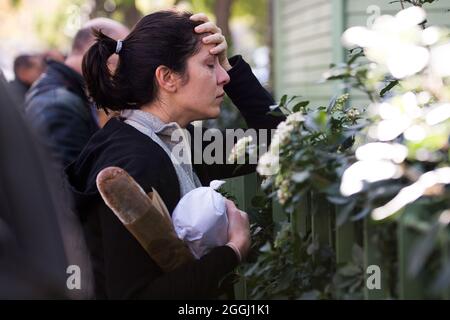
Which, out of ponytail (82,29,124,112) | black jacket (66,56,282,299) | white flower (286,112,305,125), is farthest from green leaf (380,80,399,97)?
ponytail (82,29,124,112)

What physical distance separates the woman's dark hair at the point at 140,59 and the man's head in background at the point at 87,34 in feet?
6.71

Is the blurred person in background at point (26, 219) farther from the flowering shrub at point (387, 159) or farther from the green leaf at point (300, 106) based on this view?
the green leaf at point (300, 106)

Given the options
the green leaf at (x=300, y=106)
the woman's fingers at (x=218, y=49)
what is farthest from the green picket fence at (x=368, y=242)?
the woman's fingers at (x=218, y=49)

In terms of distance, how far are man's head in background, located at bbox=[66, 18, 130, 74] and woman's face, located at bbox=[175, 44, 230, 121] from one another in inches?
82.1

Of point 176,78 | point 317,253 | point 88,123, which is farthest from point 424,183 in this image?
point 88,123

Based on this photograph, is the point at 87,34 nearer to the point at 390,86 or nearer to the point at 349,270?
the point at 390,86

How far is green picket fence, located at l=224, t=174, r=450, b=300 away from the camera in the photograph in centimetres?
171

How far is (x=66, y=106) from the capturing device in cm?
510

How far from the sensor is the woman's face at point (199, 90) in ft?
9.64

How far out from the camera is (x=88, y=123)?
204 inches

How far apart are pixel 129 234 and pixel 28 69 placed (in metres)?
7.84

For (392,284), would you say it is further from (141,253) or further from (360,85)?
(141,253)

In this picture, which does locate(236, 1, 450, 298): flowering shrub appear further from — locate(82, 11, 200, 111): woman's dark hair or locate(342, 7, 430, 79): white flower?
locate(82, 11, 200, 111): woman's dark hair

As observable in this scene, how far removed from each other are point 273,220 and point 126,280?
0.53m
